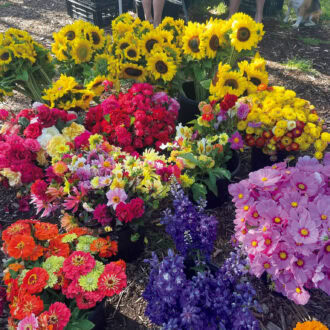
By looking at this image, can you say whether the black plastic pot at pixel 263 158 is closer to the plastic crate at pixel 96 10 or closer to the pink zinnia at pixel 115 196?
the pink zinnia at pixel 115 196

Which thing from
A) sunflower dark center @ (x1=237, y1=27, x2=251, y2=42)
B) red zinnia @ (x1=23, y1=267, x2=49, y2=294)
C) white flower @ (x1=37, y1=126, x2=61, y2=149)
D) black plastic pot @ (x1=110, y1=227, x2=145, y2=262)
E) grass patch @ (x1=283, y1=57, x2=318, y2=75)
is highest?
sunflower dark center @ (x1=237, y1=27, x2=251, y2=42)

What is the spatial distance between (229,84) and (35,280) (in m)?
1.93

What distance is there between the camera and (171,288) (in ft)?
4.42

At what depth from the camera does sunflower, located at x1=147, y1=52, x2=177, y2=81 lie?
290 centimetres

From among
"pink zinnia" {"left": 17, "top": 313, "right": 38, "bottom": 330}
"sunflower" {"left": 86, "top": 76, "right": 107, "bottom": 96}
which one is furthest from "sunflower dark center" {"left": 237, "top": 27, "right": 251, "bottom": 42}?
"pink zinnia" {"left": 17, "top": 313, "right": 38, "bottom": 330}

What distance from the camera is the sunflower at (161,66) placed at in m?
2.90

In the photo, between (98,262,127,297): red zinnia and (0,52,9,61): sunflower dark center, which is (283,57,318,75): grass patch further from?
(98,262,127,297): red zinnia

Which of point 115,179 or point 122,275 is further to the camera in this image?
point 115,179

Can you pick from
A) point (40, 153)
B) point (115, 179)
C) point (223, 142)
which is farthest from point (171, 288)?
point (40, 153)

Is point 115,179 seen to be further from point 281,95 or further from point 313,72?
point 313,72

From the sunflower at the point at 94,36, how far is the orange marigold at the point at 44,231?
194 centimetres

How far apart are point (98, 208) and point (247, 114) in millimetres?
1289

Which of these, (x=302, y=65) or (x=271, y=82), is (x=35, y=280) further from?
(x=302, y=65)

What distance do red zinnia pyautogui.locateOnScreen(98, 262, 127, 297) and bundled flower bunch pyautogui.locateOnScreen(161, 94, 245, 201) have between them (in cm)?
72
